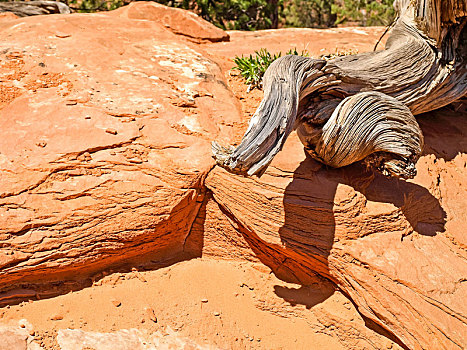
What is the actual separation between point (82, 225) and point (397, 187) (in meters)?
2.46

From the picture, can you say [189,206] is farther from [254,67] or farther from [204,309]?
[254,67]

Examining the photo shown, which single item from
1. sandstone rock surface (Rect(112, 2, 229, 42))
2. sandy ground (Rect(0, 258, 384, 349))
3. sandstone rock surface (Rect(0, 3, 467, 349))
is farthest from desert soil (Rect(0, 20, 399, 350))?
sandstone rock surface (Rect(112, 2, 229, 42))

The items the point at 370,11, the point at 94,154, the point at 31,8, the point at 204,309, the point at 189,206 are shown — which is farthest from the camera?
the point at 370,11

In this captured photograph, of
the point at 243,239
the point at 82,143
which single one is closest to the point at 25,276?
the point at 82,143

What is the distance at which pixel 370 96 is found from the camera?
3.40 meters

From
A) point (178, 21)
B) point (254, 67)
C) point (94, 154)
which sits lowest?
point (94, 154)

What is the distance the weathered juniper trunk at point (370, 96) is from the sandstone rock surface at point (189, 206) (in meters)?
0.34

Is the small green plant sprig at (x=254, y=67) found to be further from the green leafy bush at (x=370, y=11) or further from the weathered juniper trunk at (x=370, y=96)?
the green leafy bush at (x=370, y=11)

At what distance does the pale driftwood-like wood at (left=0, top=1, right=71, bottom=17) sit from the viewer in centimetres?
639

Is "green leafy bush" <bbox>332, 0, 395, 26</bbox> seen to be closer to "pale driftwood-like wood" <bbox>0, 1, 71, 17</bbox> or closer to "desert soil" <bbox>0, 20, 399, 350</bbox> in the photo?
"pale driftwood-like wood" <bbox>0, 1, 71, 17</bbox>

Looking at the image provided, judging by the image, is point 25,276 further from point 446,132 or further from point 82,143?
point 446,132

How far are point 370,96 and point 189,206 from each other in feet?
5.36

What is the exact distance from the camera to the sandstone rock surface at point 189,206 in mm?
3127

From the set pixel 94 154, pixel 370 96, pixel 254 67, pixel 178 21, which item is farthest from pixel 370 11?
pixel 94 154
